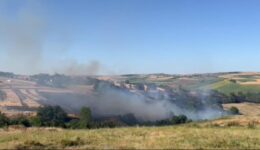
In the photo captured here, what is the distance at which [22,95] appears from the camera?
145125 millimetres

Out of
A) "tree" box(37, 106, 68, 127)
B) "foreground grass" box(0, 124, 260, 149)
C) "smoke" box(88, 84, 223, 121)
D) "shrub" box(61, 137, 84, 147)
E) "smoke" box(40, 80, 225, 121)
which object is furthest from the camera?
"smoke" box(88, 84, 223, 121)

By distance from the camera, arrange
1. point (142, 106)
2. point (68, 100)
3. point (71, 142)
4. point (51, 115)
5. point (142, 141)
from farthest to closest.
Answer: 1. point (142, 106)
2. point (68, 100)
3. point (51, 115)
4. point (142, 141)
5. point (71, 142)

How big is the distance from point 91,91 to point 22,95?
1429 inches

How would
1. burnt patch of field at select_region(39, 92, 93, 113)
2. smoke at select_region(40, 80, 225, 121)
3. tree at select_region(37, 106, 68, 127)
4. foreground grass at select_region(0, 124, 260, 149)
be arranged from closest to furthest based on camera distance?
foreground grass at select_region(0, 124, 260, 149) → tree at select_region(37, 106, 68, 127) → burnt patch of field at select_region(39, 92, 93, 113) → smoke at select_region(40, 80, 225, 121)

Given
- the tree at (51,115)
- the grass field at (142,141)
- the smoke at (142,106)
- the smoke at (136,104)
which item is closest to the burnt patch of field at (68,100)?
the smoke at (136,104)

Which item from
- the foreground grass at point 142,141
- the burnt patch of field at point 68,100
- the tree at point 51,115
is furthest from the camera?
the burnt patch of field at point 68,100

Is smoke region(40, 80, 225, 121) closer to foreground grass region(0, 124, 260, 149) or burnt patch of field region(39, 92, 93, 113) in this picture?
burnt patch of field region(39, 92, 93, 113)

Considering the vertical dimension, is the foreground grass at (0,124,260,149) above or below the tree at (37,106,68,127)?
above

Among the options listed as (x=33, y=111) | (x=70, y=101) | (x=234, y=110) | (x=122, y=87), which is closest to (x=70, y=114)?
(x=33, y=111)

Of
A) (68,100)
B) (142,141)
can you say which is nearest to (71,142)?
(142,141)

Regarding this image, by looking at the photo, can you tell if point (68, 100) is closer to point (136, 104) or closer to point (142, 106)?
point (136, 104)

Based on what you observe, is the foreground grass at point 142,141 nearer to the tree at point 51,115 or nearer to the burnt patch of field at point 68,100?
the tree at point 51,115

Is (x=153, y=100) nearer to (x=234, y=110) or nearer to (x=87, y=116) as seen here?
(x=234, y=110)

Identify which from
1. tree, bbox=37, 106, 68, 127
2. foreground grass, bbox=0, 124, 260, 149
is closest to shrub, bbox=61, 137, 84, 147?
foreground grass, bbox=0, 124, 260, 149
